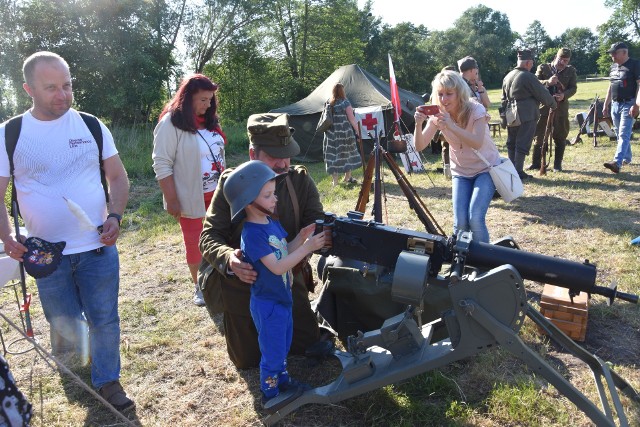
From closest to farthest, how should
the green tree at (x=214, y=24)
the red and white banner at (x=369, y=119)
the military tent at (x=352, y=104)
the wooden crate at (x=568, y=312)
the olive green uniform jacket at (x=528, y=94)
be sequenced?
1. the wooden crate at (x=568, y=312)
2. the olive green uniform jacket at (x=528, y=94)
3. the red and white banner at (x=369, y=119)
4. the military tent at (x=352, y=104)
5. the green tree at (x=214, y=24)

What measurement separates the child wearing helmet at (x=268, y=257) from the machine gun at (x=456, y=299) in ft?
0.47

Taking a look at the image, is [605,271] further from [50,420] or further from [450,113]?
[50,420]

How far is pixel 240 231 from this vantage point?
3061 mm

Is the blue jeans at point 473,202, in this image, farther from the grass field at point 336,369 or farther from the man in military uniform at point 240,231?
the man in military uniform at point 240,231

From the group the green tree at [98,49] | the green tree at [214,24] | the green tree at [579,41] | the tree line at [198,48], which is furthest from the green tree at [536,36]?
the green tree at [98,49]

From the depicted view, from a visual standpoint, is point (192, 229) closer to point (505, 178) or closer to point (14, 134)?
point (14, 134)

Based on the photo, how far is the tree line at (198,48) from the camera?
19.5 meters

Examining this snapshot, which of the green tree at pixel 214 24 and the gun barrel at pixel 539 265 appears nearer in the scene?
the gun barrel at pixel 539 265

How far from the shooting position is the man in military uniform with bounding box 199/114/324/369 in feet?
9.59

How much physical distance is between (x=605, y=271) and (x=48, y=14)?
21.6m

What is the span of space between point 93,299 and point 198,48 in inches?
1145

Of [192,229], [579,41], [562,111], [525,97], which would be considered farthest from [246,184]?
[579,41]

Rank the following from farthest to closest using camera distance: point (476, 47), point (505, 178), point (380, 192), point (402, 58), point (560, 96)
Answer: point (476, 47), point (402, 58), point (560, 96), point (380, 192), point (505, 178)

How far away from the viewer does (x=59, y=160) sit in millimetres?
2703
